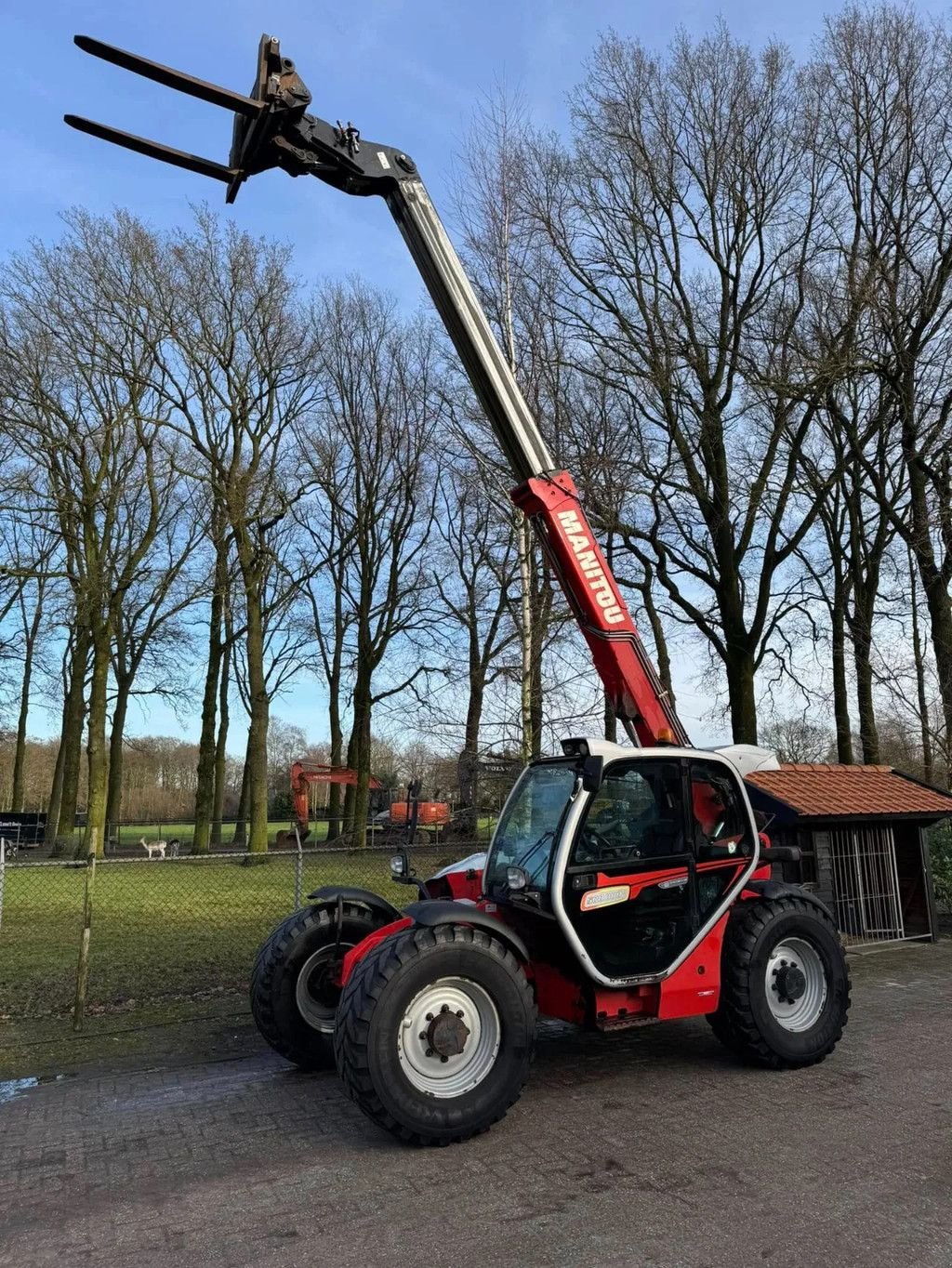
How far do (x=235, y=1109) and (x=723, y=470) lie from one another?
1721 centimetres

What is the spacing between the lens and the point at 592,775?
5.57m

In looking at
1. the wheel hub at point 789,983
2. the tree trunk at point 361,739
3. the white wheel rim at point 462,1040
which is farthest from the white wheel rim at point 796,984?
Result: the tree trunk at point 361,739

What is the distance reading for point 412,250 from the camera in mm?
7223

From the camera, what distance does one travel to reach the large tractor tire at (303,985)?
6164mm

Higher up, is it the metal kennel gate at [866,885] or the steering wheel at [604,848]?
the steering wheel at [604,848]

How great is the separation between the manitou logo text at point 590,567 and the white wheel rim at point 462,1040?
312 centimetres

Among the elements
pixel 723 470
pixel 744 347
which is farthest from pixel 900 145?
pixel 723 470

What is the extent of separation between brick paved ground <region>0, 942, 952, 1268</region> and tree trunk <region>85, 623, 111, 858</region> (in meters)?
18.1

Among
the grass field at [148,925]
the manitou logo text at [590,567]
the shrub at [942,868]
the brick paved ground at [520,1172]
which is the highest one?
the manitou logo text at [590,567]

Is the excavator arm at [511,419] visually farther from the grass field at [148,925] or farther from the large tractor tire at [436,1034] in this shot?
the grass field at [148,925]

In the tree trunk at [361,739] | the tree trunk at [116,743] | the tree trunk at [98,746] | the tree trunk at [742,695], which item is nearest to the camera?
the tree trunk at [742,695]

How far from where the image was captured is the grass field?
28.6 ft

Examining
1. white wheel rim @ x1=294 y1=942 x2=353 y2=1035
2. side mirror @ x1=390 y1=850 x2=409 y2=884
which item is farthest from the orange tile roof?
white wheel rim @ x1=294 y1=942 x2=353 y2=1035

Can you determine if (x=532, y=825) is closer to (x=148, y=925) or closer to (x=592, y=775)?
(x=592, y=775)
